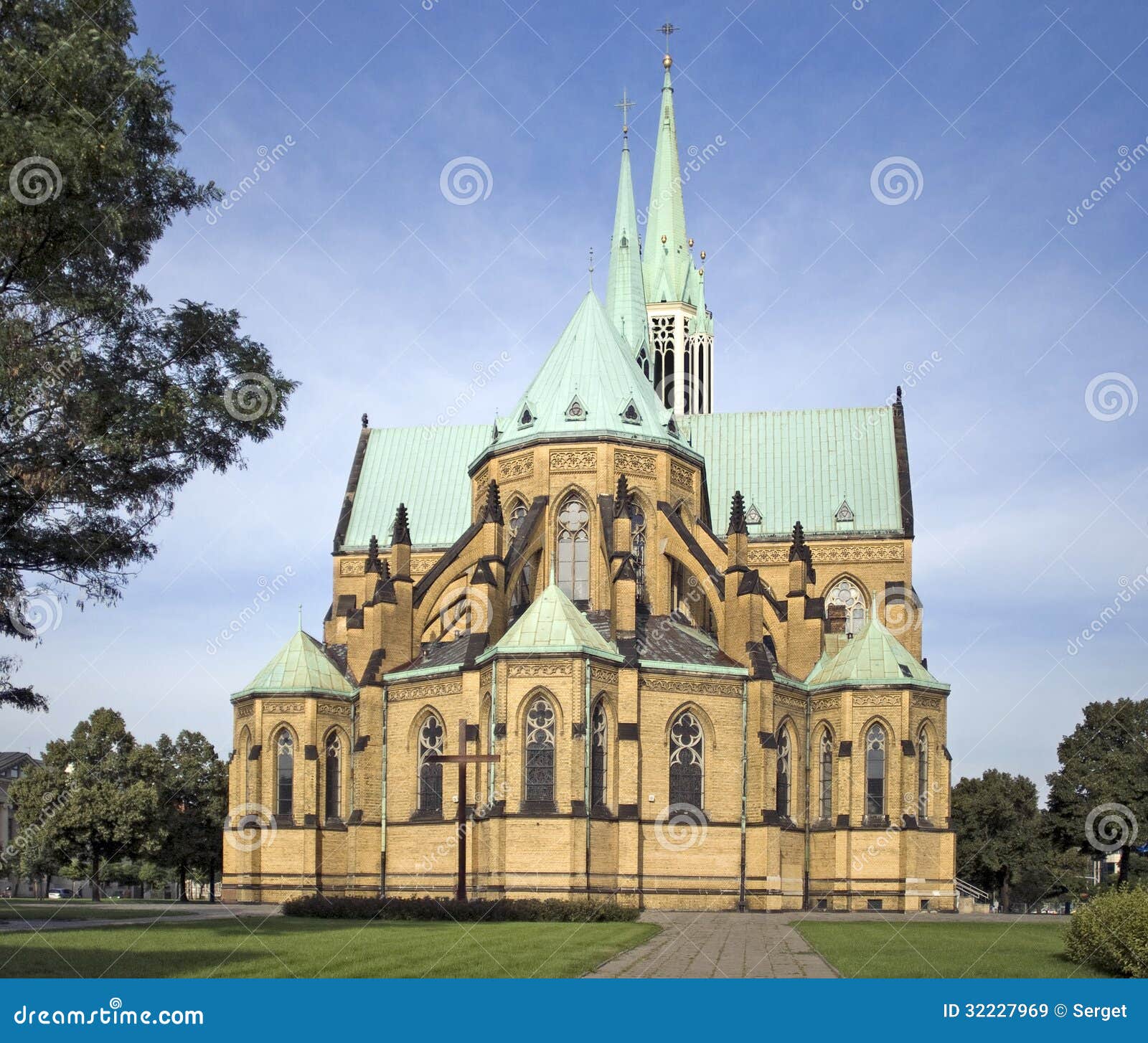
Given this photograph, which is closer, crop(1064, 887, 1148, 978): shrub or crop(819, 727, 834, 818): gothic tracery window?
crop(1064, 887, 1148, 978): shrub

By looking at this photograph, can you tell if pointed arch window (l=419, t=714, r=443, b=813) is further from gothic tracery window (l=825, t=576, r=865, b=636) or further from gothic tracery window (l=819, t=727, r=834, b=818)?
gothic tracery window (l=825, t=576, r=865, b=636)

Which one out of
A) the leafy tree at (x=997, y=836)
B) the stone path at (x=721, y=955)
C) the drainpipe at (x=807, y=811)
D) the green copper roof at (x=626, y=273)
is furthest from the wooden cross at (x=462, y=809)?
the leafy tree at (x=997, y=836)

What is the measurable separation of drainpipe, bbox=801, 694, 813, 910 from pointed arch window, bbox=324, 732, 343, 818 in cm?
1647

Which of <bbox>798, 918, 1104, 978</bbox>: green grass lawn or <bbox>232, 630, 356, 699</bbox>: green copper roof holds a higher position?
<bbox>232, 630, 356, 699</bbox>: green copper roof

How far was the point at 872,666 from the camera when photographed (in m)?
50.4

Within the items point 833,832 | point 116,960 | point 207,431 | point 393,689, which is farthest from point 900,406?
point 116,960

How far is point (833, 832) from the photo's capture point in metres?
49.4

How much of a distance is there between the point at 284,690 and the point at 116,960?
28457 millimetres

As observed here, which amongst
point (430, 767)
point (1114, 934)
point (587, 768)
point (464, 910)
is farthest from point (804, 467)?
point (1114, 934)

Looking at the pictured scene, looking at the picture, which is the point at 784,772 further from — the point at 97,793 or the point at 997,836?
the point at 997,836

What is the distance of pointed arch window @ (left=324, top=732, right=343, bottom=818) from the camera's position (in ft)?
169

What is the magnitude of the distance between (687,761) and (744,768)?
1918 mm

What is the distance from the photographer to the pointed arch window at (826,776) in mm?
50219

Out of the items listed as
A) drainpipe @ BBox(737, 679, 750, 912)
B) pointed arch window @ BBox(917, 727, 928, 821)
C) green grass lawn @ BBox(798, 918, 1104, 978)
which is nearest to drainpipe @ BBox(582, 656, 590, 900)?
drainpipe @ BBox(737, 679, 750, 912)
